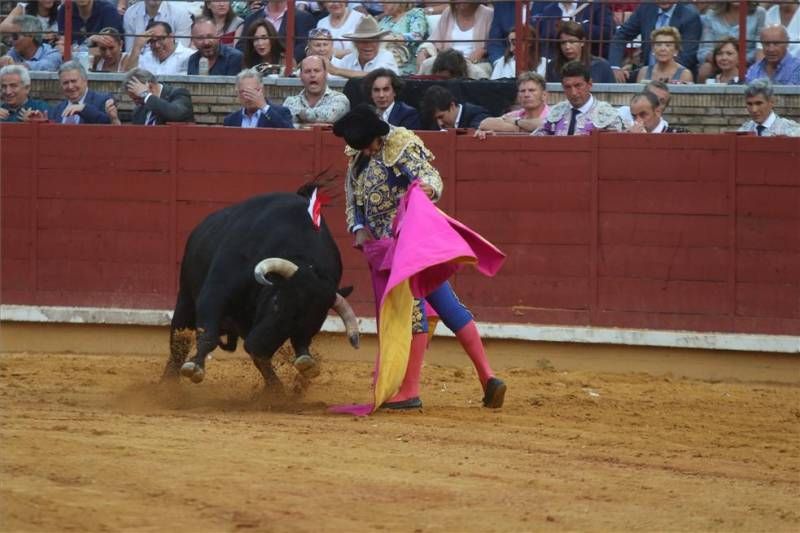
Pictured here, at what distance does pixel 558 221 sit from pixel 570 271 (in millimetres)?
312

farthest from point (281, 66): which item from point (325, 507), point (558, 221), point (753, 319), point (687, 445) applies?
point (325, 507)

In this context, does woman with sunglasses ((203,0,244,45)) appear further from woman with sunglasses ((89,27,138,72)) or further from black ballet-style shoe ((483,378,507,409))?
black ballet-style shoe ((483,378,507,409))

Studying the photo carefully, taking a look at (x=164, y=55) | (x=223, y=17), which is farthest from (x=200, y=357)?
(x=223, y=17)

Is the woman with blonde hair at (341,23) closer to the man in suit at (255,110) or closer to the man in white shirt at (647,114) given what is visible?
the man in suit at (255,110)

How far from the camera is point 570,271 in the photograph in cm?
966

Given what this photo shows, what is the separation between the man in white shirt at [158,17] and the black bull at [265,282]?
436 cm

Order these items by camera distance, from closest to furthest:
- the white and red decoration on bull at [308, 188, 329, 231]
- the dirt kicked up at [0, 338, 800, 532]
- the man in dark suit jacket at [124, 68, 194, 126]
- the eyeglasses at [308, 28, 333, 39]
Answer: the dirt kicked up at [0, 338, 800, 532], the white and red decoration on bull at [308, 188, 329, 231], the man in dark suit jacket at [124, 68, 194, 126], the eyeglasses at [308, 28, 333, 39]

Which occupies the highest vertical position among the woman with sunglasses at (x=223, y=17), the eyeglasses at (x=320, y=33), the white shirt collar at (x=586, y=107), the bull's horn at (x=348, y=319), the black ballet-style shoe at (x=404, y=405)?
the woman with sunglasses at (x=223, y=17)

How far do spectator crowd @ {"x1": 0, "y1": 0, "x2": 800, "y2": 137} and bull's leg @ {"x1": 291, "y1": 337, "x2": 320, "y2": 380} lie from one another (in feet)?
9.43

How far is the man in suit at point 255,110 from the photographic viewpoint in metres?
10.0

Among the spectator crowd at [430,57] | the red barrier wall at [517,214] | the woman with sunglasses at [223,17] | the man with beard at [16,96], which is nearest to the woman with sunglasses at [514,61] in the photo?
the spectator crowd at [430,57]

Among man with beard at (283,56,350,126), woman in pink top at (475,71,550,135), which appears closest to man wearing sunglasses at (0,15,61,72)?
Answer: man with beard at (283,56,350,126)

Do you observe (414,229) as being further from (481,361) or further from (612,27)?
(612,27)

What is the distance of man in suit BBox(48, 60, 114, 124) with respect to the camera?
10570mm
